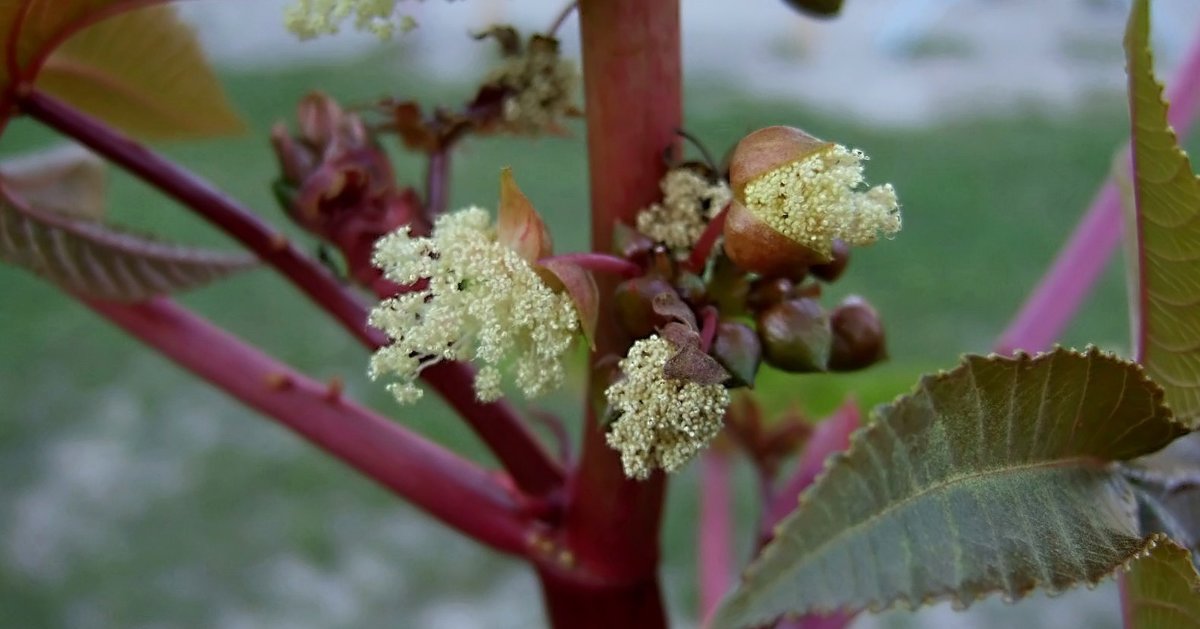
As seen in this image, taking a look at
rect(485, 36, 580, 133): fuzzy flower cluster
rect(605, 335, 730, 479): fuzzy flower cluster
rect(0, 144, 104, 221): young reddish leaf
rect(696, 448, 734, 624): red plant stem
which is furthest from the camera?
rect(696, 448, 734, 624): red plant stem

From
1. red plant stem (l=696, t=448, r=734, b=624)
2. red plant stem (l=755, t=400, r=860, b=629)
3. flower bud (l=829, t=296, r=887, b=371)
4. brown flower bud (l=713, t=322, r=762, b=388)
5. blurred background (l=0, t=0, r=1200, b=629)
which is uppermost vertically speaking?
brown flower bud (l=713, t=322, r=762, b=388)

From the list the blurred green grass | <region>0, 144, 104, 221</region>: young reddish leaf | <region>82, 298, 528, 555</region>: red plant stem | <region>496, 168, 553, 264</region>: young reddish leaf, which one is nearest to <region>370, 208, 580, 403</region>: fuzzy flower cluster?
<region>496, 168, 553, 264</region>: young reddish leaf

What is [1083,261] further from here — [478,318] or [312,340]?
[312,340]

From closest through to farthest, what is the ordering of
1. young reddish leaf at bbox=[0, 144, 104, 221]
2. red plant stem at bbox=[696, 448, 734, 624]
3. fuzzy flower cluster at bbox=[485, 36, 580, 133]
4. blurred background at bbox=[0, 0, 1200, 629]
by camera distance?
1. fuzzy flower cluster at bbox=[485, 36, 580, 133]
2. young reddish leaf at bbox=[0, 144, 104, 221]
3. red plant stem at bbox=[696, 448, 734, 624]
4. blurred background at bbox=[0, 0, 1200, 629]

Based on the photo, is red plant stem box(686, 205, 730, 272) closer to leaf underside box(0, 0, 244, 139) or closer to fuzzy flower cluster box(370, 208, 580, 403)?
fuzzy flower cluster box(370, 208, 580, 403)

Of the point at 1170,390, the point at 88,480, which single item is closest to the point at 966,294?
the point at 88,480

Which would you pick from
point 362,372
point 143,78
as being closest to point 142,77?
point 143,78

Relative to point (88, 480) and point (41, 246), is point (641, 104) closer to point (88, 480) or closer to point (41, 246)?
point (41, 246)
